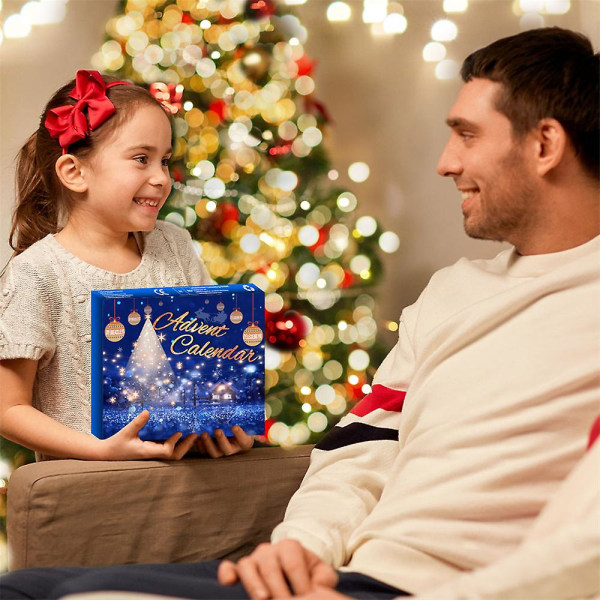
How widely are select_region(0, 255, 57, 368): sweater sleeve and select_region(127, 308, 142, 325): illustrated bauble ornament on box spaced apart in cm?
23

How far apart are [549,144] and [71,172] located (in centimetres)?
99

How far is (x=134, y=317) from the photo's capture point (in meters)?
1.58

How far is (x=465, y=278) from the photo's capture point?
161cm

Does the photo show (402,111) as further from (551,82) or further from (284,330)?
(551,82)

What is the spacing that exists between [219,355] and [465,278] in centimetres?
48

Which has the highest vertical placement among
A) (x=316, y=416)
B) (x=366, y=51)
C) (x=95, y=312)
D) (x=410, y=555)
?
(x=366, y=51)

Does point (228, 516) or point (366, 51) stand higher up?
point (366, 51)

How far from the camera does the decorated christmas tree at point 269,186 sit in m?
3.02

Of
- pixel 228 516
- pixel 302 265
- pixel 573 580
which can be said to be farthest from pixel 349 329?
pixel 573 580

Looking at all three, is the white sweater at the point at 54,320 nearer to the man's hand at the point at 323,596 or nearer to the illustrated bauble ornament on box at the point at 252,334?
the illustrated bauble ornament on box at the point at 252,334

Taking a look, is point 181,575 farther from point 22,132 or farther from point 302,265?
point 22,132

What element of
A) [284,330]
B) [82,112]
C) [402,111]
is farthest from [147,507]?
[402,111]

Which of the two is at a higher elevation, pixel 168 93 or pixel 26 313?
pixel 168 93

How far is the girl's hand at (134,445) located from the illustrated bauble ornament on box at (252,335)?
0.22 metres
